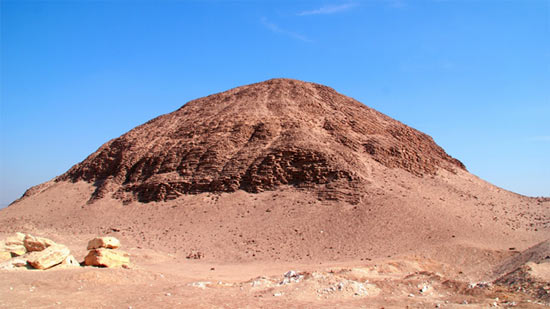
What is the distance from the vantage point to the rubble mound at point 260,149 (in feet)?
91.0

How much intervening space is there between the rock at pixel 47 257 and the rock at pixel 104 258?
0.74 m

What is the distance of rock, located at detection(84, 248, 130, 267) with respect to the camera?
14.4m

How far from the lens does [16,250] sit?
634 inches

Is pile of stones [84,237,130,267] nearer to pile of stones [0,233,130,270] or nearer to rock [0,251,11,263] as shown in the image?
pile of stones [0,233,130,270]

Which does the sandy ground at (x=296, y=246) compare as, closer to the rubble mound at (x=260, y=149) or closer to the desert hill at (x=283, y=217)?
the desert hill at (x=283, y=217)

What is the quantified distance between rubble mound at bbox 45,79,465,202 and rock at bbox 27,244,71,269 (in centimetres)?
1424

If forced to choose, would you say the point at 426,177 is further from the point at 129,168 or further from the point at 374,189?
the point at 129,168

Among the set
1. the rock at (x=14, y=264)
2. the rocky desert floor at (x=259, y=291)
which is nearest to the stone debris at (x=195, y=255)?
the rocky desert floor at (x=259, y=291)

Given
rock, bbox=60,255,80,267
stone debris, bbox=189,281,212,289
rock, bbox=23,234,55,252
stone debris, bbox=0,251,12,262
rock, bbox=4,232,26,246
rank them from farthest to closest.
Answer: rock, bbox=4,232,26,246, rock, bbox=23,234,55,252, stone debris, bbox=0,251,12,262, rock, bbox=60,255,80,267, stone debris, bbox=189,281,212,289

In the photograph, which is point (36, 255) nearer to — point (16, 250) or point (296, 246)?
point (16, 250)

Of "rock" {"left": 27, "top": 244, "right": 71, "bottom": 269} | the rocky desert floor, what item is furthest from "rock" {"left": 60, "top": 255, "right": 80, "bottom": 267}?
the rocky desert floor

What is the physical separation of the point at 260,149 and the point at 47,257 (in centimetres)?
1781

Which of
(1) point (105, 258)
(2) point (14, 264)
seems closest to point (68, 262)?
(1) point (105, 258)

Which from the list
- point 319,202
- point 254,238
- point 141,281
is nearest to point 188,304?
point 141,281
